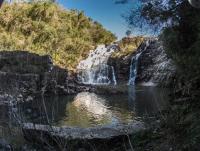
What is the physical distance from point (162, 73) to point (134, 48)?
36495 millimetres

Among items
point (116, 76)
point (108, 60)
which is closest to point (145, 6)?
point (116, 76)

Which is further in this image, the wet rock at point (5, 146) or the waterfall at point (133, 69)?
the waterfall at point (133, 69)

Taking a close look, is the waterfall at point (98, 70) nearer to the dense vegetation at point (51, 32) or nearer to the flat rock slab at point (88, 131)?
the dense vegetation at point (51, 32)

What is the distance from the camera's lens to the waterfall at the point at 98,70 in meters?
45.3

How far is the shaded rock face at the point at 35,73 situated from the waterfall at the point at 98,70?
7.11 meters

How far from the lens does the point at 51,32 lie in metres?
63.9

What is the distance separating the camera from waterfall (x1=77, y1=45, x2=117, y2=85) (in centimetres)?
4534

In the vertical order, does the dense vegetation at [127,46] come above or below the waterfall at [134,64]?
above

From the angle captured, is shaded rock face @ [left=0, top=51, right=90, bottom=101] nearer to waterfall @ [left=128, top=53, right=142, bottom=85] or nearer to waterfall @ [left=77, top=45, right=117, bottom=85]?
waterfall @ [left=77, top=45, right=117, bottom=85]

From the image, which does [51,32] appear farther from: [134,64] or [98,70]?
[134,64]

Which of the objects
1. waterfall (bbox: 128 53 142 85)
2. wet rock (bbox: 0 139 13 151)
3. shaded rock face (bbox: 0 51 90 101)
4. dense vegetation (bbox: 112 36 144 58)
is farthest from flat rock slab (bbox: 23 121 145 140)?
dense vegetation (bbox: 112 36 144 58)

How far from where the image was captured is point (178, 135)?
7.57 m

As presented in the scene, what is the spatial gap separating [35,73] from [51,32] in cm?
2891

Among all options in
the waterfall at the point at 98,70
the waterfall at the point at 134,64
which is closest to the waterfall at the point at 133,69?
the waterfall at the point at 134,64
